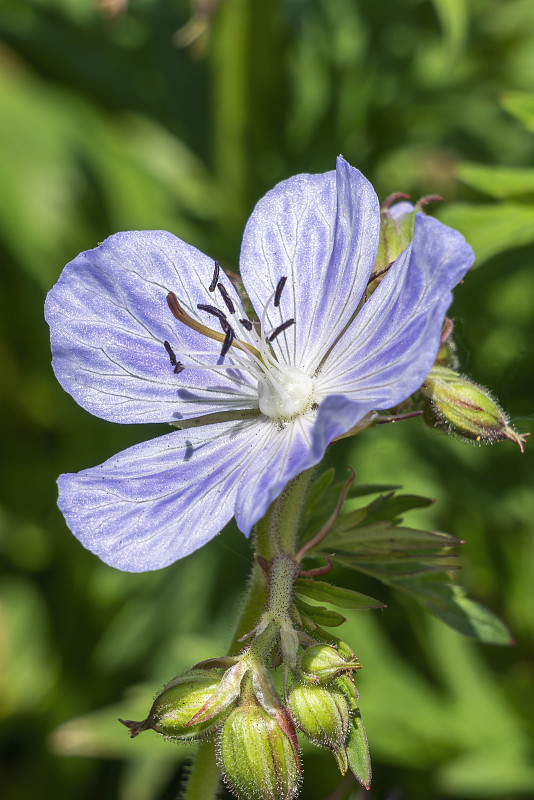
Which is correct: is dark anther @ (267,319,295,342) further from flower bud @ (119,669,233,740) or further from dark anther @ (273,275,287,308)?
flower bud @ (119,669,233,740)

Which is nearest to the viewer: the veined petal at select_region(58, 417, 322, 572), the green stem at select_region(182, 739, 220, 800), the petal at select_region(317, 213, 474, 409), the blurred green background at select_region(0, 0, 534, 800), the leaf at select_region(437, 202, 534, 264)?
the petal at select_region(317, 213, 474, 409)

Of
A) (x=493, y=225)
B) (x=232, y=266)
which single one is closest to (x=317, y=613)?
(x=493, y=225)

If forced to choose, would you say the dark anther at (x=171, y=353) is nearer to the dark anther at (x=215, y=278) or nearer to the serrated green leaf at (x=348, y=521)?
the dark anther at (x=215, y=278)

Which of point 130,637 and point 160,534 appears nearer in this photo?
point 160,534

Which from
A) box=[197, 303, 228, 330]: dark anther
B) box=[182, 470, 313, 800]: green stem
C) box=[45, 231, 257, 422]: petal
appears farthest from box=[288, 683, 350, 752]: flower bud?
box=[197, 303, 228, 330]: dark anther

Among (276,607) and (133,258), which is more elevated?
(133,258)

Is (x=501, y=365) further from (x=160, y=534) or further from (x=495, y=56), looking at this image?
(x=495, y=56)

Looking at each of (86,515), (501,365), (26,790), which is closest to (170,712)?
(86,515)

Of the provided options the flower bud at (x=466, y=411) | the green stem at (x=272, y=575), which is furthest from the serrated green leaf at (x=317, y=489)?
A: the flower bud at (x=466, y=411)
